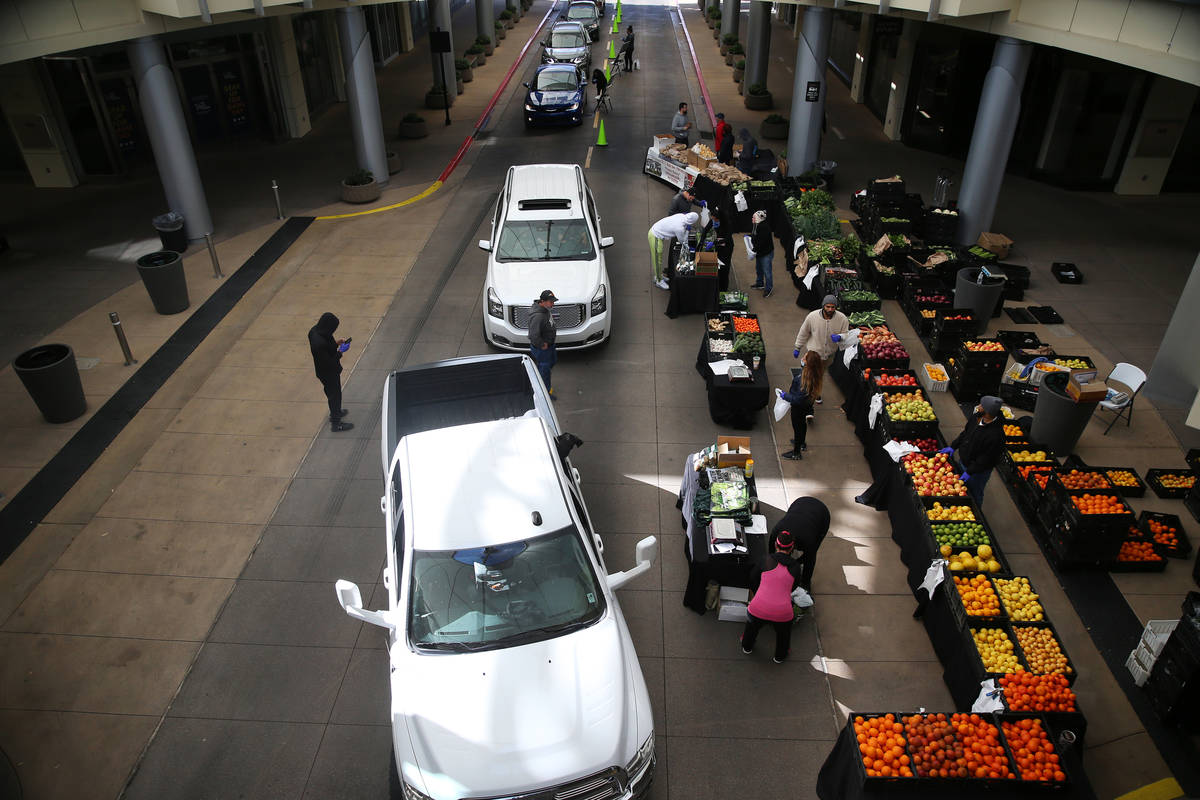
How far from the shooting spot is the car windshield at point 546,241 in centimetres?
1317

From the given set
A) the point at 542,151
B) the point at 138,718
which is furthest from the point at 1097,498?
the point at 542,151

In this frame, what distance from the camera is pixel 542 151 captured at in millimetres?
23188

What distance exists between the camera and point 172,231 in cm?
1605

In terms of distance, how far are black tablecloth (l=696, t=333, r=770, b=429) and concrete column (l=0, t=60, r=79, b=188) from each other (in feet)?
61.4

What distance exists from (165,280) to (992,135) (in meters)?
15.9

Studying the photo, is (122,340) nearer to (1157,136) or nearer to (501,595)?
(501,595)

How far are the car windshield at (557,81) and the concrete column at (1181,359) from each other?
19758 mm

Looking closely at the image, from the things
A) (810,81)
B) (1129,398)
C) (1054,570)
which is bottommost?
(1054,570)

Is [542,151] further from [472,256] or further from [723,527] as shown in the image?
[723,527]

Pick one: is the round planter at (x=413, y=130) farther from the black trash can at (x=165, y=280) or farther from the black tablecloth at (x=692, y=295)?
the black tablecloth at (x=692, y=295)

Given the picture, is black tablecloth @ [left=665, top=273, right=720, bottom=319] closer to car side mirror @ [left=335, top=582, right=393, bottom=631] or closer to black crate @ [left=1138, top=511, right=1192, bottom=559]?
black crate @ [left=1138, top=511, right=1192, bottom=559]

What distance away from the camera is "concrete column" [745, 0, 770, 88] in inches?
1022

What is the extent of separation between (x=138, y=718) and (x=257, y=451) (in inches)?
164

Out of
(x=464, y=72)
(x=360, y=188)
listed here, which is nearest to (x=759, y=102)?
(x=464, y=72)
